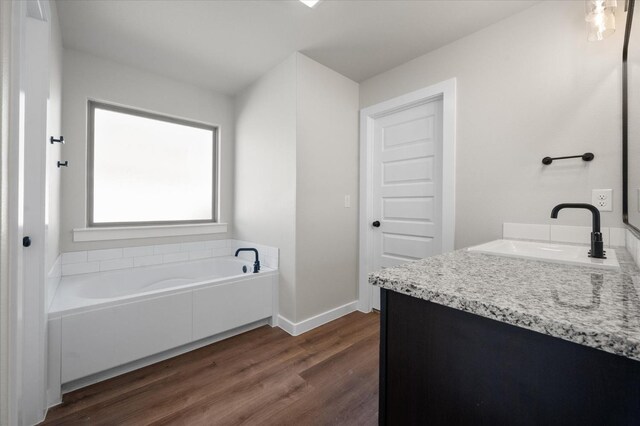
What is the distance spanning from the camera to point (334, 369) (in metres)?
1.82

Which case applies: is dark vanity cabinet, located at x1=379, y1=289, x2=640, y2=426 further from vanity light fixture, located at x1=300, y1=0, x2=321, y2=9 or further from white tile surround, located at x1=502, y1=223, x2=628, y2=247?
vanity light fixture, located at x1=300, y1=0, x2=321, y2=9

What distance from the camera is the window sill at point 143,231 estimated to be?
7.72 feet

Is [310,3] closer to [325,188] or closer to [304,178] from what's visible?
[304,178]

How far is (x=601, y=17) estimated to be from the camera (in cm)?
136

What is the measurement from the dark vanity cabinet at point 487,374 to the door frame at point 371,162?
62.5 inches

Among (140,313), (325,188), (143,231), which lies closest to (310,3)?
(325,188)

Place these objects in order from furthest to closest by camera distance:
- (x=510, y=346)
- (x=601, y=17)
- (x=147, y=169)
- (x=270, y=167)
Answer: (x=147, y=169), (x=270, y=167), (x=601, y=17), (x=510, y=346)

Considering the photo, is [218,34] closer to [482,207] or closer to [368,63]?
[368,63]

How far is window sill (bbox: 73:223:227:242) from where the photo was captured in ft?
7.72

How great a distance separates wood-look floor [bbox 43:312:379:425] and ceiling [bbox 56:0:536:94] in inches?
94.0

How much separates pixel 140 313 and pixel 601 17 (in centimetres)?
309

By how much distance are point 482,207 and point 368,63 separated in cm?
159

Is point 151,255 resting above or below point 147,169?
below

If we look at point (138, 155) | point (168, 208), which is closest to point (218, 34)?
point (138, 155)
